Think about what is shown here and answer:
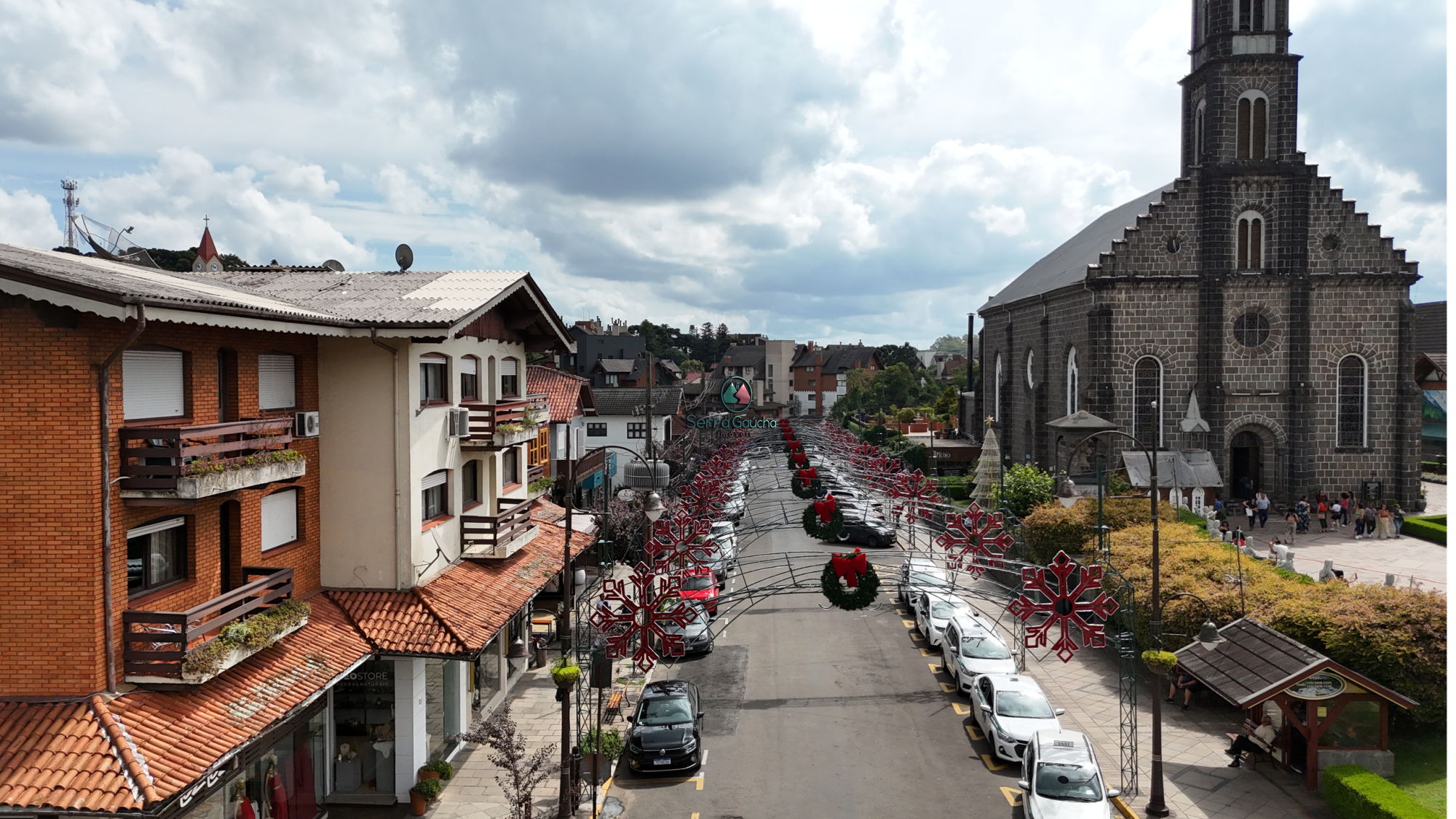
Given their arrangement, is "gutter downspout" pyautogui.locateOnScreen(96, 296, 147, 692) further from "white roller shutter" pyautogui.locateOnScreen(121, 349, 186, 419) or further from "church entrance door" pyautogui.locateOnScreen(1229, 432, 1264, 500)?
"church entrance door" pyautogui.locateOnScreen(1229, 432, 1264, 500)

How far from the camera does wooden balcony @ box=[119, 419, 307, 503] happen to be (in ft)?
41.9

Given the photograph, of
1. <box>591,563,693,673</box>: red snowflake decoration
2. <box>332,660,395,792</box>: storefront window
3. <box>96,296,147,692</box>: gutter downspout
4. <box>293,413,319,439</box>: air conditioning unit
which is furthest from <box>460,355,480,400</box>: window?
<box>96,296,147,692</box>: gutter downspout

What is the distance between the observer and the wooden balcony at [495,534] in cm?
2103

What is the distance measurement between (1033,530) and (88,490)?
97.9ft

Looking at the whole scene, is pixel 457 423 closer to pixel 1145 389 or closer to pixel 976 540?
pixel 976 540

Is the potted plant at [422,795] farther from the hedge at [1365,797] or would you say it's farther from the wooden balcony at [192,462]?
the hedge at [1365,797]

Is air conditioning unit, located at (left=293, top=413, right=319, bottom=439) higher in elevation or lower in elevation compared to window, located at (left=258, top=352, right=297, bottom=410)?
lower

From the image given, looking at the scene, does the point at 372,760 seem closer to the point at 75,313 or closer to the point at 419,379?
the point at 419,379

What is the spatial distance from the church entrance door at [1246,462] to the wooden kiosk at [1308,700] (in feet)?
104

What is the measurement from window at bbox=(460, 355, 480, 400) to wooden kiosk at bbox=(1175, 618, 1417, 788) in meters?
17.7

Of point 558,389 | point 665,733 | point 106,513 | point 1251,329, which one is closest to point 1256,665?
point 665,733

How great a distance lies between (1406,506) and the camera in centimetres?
4597

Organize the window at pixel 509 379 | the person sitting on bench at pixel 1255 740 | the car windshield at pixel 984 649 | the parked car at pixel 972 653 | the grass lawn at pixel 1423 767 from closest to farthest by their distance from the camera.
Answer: the grass lawn at pixel 1423 767 → the person sitting on bench at pixel 1255 740 → the parked car at pixel 972 653 → the car windshield at pixel 984 649 → the window at pixel 509 379

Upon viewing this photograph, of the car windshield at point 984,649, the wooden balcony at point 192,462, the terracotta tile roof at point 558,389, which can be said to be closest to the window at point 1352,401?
the car windshield at point 984,649
